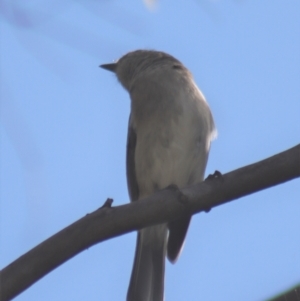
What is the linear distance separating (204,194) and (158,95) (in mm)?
2027

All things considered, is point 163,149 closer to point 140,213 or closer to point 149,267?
point 149,267

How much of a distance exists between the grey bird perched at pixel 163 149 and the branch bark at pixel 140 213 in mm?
1559

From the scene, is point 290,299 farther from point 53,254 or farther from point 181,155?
point 181,155

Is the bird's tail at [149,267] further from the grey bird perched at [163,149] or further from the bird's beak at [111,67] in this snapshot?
the bird's beak at [111,67]

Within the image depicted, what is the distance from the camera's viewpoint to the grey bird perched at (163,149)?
424 centimetres

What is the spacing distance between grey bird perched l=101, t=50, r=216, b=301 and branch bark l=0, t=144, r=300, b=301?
5.11ft

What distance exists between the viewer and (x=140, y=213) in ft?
7.86

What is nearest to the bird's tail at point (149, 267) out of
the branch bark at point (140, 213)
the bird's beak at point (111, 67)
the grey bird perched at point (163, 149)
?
the grey bird perched at point (163, 149)

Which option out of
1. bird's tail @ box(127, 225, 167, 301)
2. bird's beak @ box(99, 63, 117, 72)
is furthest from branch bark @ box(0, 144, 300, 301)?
bird's beak @ box(99, 63, 117, 72)

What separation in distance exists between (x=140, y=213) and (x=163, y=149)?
1887 mm

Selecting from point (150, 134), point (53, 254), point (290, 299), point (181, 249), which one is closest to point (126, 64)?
point (150, 134)

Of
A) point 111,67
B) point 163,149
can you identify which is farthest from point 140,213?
point 111,67

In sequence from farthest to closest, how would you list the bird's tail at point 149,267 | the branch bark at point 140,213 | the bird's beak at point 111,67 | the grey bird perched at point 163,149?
the bird's beak at point 111,67, the grey bird perched at point 163,149, the bird's tail at point 149,267, the branch bark at point 140,213

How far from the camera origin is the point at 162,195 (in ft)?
8.36
